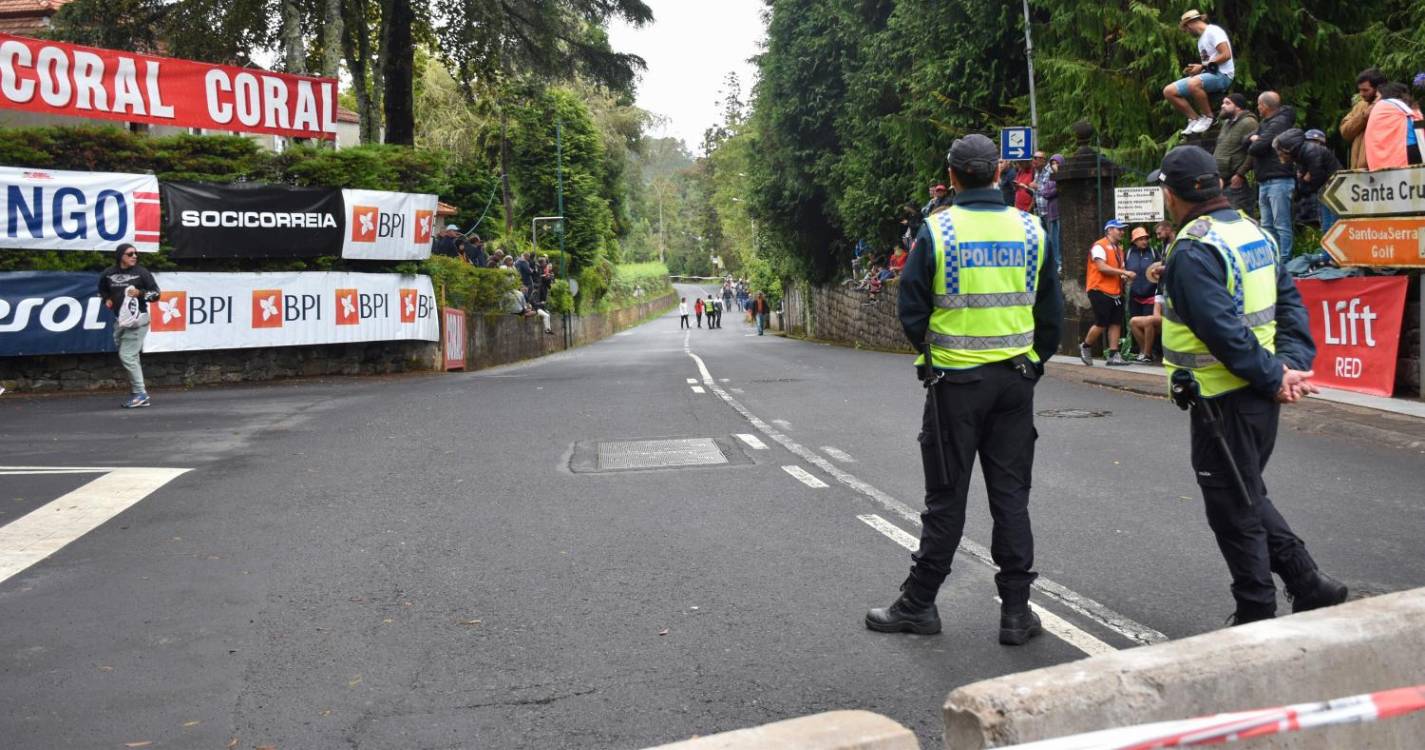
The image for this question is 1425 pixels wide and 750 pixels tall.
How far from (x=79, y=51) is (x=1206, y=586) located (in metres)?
17.6

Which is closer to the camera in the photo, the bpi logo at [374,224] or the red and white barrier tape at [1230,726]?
the red and white barrier tape at [1230,726]

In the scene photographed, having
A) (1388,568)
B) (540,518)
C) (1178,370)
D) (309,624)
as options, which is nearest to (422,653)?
(309,624)

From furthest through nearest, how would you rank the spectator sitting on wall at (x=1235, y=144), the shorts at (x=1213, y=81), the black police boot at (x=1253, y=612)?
the shorts at (x=1213, y=81), the spectator sitting on wall at (x=1235, y=144), the black police boot at (x=1253, y=612)

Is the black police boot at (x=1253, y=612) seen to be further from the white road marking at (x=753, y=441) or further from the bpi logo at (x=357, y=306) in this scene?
the bpi logo at (x=357, y=306)

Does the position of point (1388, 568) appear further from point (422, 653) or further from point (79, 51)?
point (79, 51)

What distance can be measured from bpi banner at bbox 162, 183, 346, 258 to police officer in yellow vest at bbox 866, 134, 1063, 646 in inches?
648

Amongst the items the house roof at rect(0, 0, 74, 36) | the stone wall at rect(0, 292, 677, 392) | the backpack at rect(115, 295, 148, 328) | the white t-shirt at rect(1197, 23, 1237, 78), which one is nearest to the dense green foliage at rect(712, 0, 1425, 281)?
the white t-shirt at rect(1197, 23, 1237, 78)

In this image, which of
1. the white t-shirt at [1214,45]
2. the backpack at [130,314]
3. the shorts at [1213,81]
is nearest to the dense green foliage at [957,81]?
the shorts at [1213,81]

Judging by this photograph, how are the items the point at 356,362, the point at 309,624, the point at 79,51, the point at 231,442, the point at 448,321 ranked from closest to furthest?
the point at 309,624
the point at 231,442
the point at 79,51
the point at 356,362
the point at 448,321

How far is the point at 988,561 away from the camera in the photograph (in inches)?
245

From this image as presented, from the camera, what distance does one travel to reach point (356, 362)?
70.4 feet

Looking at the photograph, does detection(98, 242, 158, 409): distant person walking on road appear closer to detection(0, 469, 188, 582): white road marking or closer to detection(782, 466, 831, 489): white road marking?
detection(0, 469, 188, 582): white road marking

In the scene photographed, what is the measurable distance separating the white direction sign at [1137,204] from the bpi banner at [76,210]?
1361cm

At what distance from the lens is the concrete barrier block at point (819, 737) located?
9.33 feet
